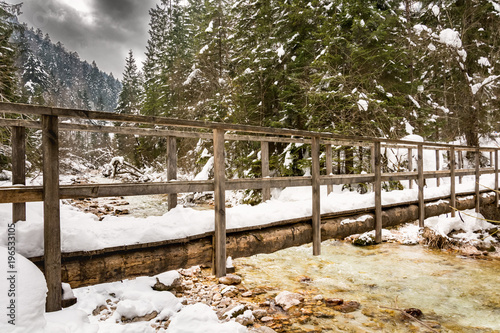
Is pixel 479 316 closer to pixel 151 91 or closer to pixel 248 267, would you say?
pixel 248 267

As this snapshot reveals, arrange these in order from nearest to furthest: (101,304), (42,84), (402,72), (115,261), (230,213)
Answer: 1. (115,261)
2. (230,213)
3. (101,304)
4. (402,72)
5. (42,84)

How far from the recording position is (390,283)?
5637 millimetres

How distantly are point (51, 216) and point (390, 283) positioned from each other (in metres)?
5.79

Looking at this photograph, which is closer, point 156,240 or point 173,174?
point 156,240

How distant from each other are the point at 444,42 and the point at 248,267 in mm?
11975

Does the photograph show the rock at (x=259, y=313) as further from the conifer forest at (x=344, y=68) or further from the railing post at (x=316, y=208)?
the conifer forest at (x=344, y=68)

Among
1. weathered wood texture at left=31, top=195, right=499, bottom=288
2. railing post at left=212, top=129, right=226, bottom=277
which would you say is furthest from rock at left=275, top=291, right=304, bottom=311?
railing post at left=212, top=129, right=226, bottom=277

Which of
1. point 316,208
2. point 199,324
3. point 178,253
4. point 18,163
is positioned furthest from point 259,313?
point 18,163

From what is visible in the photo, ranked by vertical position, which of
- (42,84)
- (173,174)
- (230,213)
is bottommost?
(230,213)

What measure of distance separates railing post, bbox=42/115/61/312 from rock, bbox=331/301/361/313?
13.0 feet

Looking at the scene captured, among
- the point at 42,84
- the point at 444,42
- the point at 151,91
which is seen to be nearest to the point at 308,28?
the point at 444,42

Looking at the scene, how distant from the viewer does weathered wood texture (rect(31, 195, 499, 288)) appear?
263 centimetres

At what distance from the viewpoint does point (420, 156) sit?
679cm

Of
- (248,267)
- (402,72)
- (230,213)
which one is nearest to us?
(230,213)
